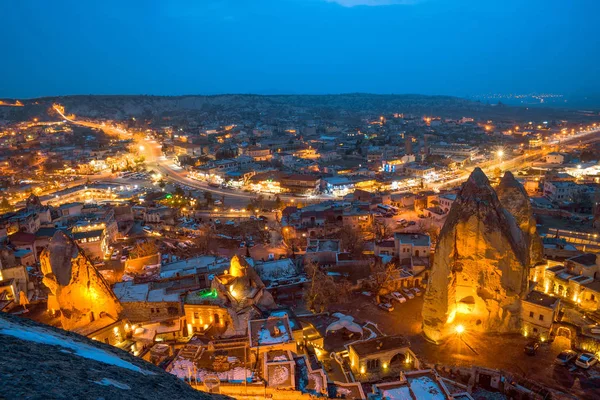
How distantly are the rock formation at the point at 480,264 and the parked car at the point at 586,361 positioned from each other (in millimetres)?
3024

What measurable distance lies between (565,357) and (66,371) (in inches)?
745

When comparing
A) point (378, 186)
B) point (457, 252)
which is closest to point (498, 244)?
point (457, 252)

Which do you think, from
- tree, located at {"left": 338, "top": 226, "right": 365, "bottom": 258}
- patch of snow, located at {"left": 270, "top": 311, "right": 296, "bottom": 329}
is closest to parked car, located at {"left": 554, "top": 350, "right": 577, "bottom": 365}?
patch of snow, located at {"left": 270, "top": 311, "right": 296, "bottom": 329}

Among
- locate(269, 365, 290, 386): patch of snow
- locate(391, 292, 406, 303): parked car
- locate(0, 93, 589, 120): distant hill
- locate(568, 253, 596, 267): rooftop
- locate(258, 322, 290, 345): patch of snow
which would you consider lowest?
locate(391, 292, 406, 303): parked car

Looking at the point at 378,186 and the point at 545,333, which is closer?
the point at 545,333

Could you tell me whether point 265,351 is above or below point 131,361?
below

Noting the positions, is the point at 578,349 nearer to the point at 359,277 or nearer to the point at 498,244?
the point at 498,244

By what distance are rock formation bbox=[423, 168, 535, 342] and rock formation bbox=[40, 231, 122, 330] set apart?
1421 cm

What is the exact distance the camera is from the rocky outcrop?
2367cm

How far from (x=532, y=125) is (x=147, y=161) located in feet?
341

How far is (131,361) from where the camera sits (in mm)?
7992

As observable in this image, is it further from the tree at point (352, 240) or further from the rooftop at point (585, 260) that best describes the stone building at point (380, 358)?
the rooftop at point (585, 260)

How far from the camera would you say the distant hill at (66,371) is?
5023mm

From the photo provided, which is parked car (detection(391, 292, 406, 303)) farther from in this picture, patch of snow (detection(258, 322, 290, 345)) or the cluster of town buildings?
patch of snow (detection(258, 322, 290, 345))
